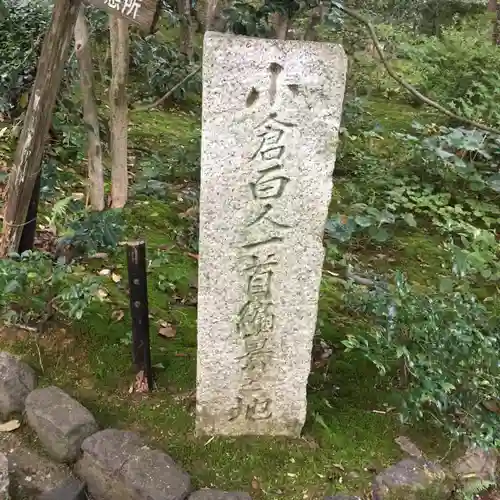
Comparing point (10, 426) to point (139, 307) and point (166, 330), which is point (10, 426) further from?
point (166, 330)

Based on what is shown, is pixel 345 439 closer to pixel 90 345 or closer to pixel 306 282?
pixel 306 282

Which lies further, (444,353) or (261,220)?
(444,353)

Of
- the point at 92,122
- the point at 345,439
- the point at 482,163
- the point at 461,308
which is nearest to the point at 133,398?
the point at 345,439

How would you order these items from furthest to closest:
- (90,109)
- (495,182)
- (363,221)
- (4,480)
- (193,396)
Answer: (495,182) < (363,221) < (90,109) < (193,396) < (4,480)

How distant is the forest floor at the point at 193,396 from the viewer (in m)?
2.46

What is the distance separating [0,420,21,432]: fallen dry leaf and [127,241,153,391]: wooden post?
1.86 ft

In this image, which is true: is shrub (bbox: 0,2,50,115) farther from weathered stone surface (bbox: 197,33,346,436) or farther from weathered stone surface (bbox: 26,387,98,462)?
weathered stone surface (bbox: 197,33,346,436)

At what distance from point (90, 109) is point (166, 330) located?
5.44 feet

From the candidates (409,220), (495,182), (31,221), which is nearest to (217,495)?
(31,221)

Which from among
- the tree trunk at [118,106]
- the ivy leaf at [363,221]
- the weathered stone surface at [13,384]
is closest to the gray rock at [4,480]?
the weathered stone surface at [13,384]

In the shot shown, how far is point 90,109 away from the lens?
3951mm

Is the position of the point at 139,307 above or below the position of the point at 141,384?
above

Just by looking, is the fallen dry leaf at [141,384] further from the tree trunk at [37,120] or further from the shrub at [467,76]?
the shrub at [467,76]

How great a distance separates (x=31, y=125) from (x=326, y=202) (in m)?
1.62
